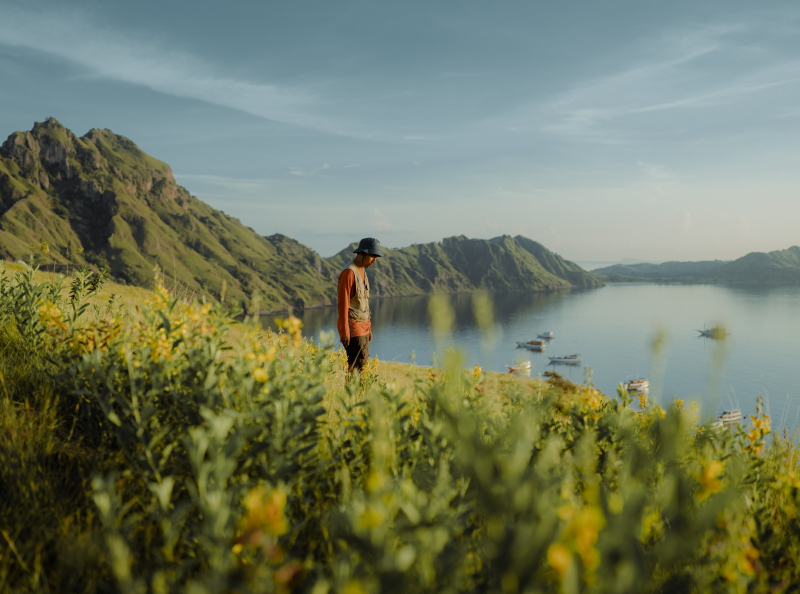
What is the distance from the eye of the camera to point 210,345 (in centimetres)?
329

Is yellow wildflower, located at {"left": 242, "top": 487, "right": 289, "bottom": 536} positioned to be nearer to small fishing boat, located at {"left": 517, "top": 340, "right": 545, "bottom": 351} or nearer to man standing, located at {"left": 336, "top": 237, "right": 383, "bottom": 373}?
man standing, located at {"left": 336, "top": 237, "right": 383, "bottom": 373}

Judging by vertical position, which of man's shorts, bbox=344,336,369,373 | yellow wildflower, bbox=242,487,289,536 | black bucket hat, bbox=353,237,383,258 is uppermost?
black bucket hat, bbox=353,237,383,258

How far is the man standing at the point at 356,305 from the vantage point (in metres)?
8.66

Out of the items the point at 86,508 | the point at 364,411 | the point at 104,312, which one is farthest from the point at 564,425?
the point at 104,312

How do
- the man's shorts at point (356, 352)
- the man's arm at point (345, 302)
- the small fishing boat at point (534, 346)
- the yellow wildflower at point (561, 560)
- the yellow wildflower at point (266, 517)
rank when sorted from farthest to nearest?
the small fishing boat at point (534, 346) < the man's shorts at point (356, 352) < the man's arm at point (345, 302) < the yellow wildflower at point (266, 517) < the yellow wildflower at point (561, 560)

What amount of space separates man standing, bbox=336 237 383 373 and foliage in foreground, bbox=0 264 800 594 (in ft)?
14.6

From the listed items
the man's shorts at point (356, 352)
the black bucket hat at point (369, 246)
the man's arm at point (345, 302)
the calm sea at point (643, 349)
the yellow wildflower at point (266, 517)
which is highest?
the black bucket hat at point (369, 246)

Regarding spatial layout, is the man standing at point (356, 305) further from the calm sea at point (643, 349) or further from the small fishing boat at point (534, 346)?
the small fishing boat at point (534, 346)

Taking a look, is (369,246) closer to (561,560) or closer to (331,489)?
(331,489)

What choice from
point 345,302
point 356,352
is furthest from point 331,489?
point 356,352

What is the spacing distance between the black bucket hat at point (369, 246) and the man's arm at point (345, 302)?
537 mm

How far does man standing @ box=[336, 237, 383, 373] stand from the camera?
341 inches

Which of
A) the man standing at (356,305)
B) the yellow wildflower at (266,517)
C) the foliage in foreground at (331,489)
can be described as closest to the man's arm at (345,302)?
the man standing at (356,305)

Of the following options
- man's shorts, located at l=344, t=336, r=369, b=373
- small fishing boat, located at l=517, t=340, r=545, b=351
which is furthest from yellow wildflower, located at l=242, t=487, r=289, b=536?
small fishing boat, located at l=517, t=340, r=545, b=351
